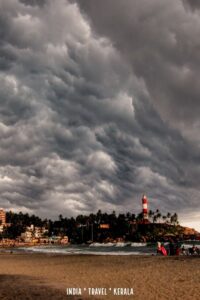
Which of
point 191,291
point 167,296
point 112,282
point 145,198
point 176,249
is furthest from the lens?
point 145,198

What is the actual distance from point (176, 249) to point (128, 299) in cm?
3565

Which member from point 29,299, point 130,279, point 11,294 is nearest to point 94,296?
point 29,299

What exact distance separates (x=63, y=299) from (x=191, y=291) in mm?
6034

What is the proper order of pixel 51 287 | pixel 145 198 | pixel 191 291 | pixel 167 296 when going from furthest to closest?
1. pixel 145 198
2. pixel 51 287
3. pixel 191 291
4. pixel 167 296

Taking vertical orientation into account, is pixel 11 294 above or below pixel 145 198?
below

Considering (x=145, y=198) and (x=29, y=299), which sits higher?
(x=145, y=198)

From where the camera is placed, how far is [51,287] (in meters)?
18.8

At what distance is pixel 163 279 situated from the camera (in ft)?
70.4

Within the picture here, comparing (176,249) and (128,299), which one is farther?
(176,249)

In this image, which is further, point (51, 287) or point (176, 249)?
point (176, 249)

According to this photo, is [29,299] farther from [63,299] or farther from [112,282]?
[112,282]

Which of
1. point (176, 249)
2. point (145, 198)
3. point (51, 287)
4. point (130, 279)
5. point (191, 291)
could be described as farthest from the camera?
point (145, 198)

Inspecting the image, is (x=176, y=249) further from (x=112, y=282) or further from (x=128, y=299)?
(x=128, y=299)

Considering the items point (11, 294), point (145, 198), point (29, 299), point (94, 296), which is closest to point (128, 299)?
point (94, 296)
